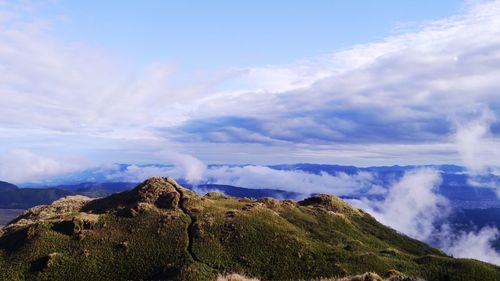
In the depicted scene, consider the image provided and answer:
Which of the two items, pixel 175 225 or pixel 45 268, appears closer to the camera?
pixel 45 268

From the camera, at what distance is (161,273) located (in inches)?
2773

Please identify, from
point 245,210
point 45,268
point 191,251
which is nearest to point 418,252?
point 245,210

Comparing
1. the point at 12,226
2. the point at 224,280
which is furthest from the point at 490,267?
the point at 12,226

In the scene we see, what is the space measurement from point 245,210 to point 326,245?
1758cm

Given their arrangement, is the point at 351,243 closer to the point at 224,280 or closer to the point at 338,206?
the point at 338,206

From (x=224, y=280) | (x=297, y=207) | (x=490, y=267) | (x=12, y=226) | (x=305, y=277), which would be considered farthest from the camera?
(x=297, y=207)

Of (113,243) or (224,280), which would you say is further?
(113,243)

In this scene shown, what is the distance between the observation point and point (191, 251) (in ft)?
251

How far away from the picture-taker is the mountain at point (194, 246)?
71.7 m

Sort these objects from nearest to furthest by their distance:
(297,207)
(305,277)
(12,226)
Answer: (305,277) < (12,226) < (297,207)

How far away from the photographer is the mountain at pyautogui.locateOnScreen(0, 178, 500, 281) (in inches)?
2822

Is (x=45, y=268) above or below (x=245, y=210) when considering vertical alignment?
below

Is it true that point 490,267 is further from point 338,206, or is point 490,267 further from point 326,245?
point 338,206

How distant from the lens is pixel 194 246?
254 ft
